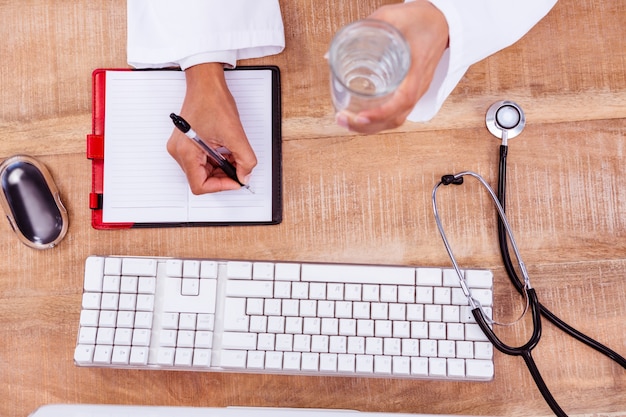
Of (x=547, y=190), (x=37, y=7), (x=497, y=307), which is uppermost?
(x=37, y=7)

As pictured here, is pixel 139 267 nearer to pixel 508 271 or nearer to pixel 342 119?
pixel 342 119

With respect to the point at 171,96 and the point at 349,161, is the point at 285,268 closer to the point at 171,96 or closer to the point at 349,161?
the point at 349,161

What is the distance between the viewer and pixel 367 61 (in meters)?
0.58

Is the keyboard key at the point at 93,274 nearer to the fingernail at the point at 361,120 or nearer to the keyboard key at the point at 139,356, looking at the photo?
the keyboard key at the point at 139,356

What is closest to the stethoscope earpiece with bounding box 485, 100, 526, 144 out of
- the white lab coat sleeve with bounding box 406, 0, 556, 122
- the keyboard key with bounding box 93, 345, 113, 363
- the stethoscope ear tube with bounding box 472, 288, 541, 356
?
the white lab coat sleeve with bounding box 406, 0, 556, 122

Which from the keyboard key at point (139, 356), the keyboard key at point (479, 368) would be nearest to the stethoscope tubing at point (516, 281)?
the keyboard key at point (479, 368)

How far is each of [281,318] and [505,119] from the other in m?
0.40

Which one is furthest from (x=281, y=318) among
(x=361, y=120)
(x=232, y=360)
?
(x=361, y=120)

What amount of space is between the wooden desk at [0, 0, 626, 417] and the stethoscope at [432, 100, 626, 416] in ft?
0.05

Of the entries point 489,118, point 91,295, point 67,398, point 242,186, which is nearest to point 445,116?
point 489,118

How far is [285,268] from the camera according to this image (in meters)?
0.73

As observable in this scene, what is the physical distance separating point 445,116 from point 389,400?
0.39 m

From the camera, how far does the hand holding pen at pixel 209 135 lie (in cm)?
73

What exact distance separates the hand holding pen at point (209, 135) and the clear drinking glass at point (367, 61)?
0.64 feet
